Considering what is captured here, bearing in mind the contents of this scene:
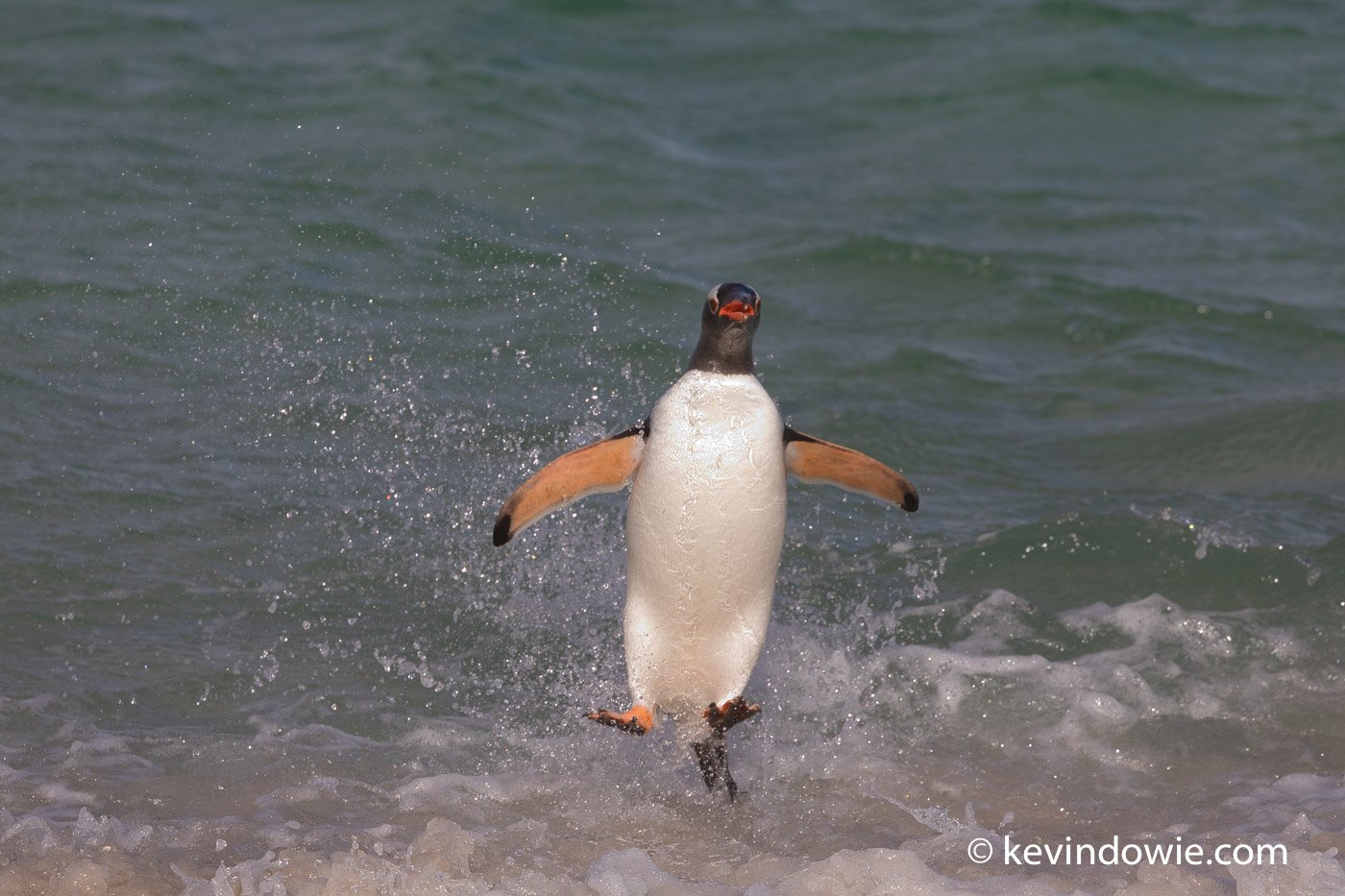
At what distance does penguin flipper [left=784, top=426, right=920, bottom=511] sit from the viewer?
15.0 feet

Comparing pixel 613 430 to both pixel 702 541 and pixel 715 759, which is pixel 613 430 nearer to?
pixel 702 541

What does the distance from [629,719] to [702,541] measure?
21.4 inches

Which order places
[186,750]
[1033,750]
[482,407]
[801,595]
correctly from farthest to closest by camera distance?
[482,407], [801,595], [1033,750], [186,750]

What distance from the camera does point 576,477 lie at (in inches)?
175

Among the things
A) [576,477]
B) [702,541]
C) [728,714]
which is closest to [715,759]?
[728,714]

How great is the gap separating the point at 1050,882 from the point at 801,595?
1.92 m

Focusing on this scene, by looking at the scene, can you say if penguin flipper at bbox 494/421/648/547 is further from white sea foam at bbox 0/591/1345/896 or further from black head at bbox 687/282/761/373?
white sea foam at bbox 0/591/1345/896

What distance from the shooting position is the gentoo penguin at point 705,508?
14.4 feet

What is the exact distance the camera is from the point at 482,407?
274 inches

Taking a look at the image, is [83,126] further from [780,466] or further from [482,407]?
[780,466]

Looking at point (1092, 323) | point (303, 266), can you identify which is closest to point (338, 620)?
point (303, 266)

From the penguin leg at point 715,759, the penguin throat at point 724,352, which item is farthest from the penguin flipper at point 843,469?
the penguin leg at point 715,759

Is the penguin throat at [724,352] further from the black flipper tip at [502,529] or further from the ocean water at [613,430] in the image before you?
the ocean water at [613,430]

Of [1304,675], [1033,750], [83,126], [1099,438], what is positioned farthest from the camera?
[83,126]
